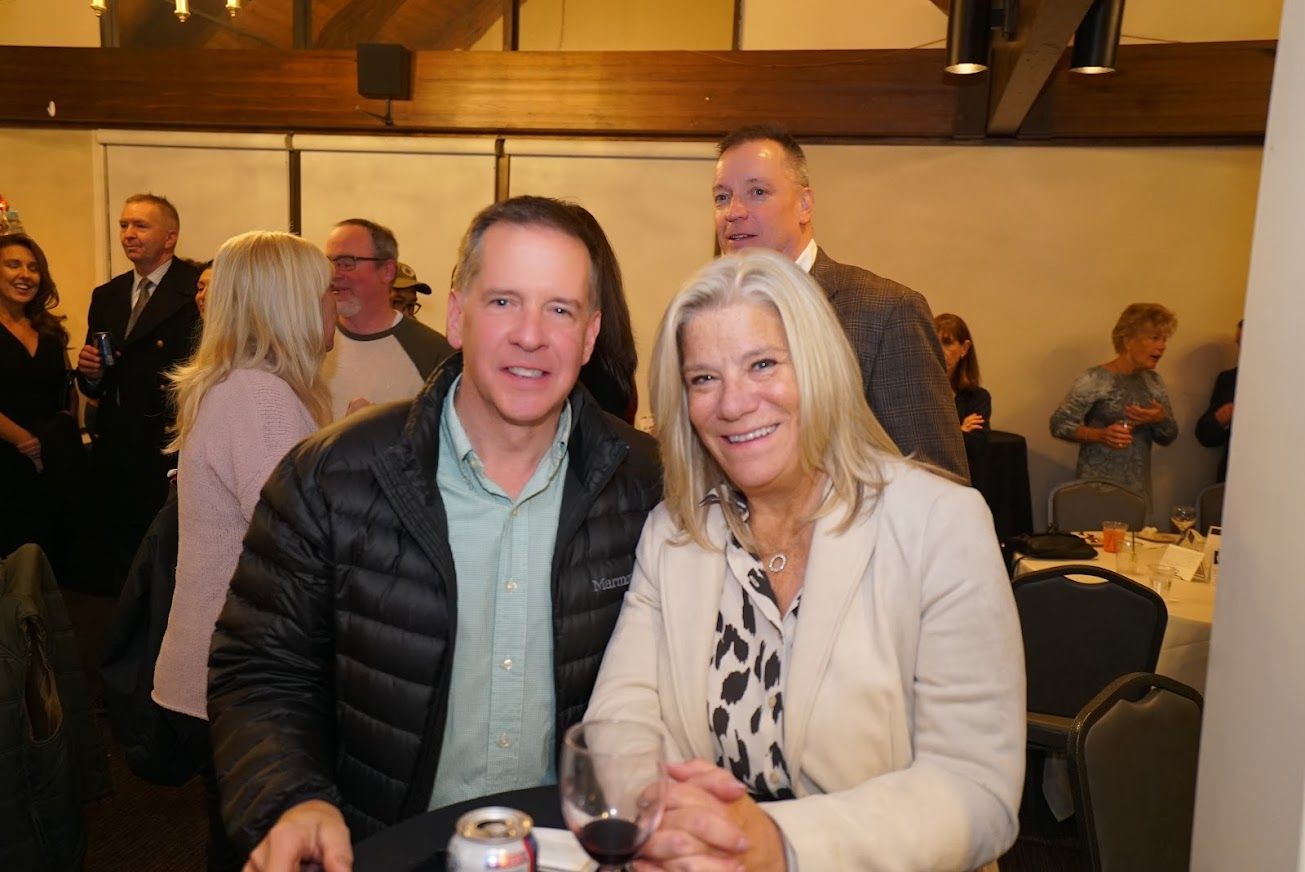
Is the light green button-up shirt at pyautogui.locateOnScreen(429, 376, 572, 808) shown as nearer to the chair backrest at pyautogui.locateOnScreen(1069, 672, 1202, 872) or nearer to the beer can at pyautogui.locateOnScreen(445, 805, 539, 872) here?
the beer can at pyautogui.locateOnScreen(445, 805, 539, 872)

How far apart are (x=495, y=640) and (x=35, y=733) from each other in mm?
1426

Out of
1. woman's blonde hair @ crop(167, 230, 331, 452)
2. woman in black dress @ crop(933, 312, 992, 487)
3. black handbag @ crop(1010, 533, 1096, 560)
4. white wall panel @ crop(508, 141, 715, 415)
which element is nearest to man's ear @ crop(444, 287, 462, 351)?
woman's blonde hair @ crop(167, 230, 331, 452)

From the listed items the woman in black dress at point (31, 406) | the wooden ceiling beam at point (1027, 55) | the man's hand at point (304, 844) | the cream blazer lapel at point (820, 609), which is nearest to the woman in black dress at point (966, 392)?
the wooden ceiling beam at point (1027, 55)

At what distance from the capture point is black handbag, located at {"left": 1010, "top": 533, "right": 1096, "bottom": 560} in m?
4.36

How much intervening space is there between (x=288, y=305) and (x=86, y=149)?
6395 mm

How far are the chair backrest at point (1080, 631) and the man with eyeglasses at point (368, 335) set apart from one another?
2581 millimetres

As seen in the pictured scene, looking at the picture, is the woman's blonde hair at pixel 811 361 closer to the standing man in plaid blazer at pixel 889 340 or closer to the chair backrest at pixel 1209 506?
the standing man in plaid blazer at pixel 889 340

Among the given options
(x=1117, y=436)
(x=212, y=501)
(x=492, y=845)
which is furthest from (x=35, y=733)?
(x=1117, y=436)

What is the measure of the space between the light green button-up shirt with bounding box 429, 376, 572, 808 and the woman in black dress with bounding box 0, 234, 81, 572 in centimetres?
464

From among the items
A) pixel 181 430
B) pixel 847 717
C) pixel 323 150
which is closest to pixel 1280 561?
pixel 847 717

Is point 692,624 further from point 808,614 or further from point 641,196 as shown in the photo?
point 641,196

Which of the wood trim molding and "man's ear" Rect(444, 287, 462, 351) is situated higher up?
the wood trim molding

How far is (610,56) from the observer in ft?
22.7

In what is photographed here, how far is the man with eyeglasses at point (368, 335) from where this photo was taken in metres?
4.15
